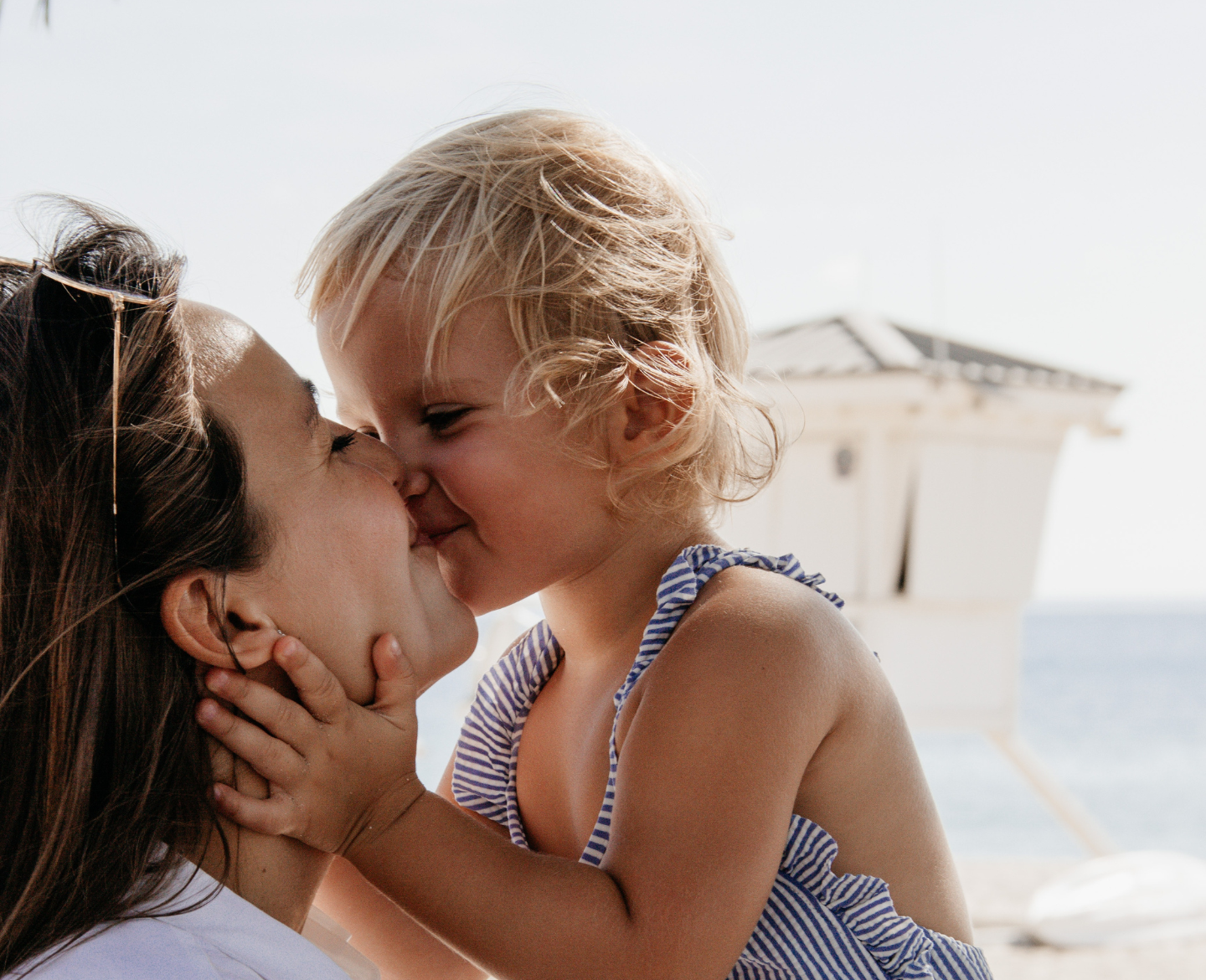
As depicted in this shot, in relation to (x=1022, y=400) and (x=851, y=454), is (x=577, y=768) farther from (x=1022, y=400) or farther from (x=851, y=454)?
(x=1022, y=400)

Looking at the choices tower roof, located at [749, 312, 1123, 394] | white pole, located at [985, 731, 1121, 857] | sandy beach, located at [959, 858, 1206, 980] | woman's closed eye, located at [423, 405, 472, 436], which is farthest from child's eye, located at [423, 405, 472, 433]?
sandy beach, located at [959, 858, 1206, 980]

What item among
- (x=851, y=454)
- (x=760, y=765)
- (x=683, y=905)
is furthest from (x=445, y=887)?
(x=851, y=454)

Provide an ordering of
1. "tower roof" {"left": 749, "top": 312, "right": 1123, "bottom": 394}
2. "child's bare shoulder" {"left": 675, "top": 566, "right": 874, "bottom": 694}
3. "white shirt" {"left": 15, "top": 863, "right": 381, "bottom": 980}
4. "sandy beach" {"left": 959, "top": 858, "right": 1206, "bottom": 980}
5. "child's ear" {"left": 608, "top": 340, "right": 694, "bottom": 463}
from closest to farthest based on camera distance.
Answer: "white shirt" {"left": 15, "top": 863, "right": 381, "bottom": 980} → "child's bare shoulder" {"left": 675, "top": 566, "right": 874, "bottom": 694} → "child's ear" {"left": 608, "top": 340, "right": 694, "bottom": 463} → "tower roof" {"left": 749, "top": 312, "right": 1123, "bottom": 394} → "sandy beach" {"left": 959, "top": 858, "right": 1206, "bottom": 980}

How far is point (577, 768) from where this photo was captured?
61.6 inches

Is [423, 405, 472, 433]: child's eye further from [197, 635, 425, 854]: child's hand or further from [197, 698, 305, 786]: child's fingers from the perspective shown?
[197, 698, 305, 786]: child's fingers

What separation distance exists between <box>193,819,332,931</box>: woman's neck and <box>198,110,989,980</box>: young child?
0.15ft

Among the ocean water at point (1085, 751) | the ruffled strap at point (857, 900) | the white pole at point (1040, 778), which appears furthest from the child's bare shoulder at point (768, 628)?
the ocean water at point (1085, 751)

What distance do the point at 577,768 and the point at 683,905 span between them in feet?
1.49

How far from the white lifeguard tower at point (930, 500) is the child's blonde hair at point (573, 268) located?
3.23m

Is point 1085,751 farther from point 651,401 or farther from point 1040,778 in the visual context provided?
point 651,401

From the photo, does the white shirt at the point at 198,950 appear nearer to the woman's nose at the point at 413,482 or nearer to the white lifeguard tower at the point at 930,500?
the woman's nose at the point at 413,482

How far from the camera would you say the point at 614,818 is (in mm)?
1212

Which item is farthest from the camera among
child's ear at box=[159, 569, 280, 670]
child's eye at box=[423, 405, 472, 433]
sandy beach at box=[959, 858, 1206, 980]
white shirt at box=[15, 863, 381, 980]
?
sandy beach at box=[959, 858, 1206, 980]

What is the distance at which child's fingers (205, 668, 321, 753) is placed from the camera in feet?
3.54
